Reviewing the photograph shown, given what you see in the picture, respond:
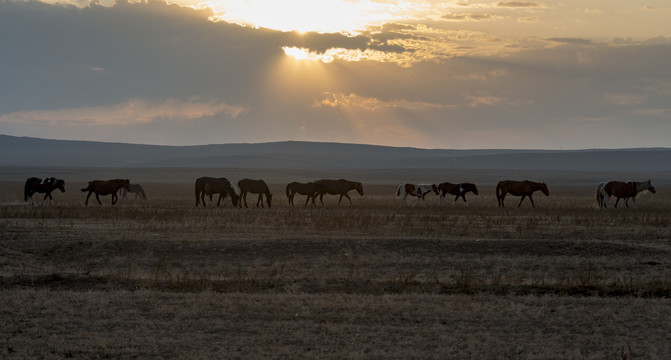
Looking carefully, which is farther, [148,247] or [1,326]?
[148,247]

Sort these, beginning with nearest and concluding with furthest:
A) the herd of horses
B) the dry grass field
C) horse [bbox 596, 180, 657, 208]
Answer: the dry grass field → the herd of horses → horse [bbox 596, 180, 657, 208]

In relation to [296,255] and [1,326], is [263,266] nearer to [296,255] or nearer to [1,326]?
[296,255]

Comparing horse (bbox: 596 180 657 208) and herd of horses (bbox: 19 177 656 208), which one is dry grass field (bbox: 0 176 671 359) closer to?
herd of horses (bbox: 19 177 656 208)

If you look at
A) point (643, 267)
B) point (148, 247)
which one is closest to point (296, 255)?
point (148, 247)

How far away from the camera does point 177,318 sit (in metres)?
10.7

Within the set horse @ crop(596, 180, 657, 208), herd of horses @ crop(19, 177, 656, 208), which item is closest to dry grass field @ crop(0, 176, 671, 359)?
herd of horses @ crop(19, 177, 656, 208)

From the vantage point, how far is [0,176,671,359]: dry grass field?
9242mm

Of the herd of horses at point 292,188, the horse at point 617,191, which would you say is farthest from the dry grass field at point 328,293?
the horse at point 617,191

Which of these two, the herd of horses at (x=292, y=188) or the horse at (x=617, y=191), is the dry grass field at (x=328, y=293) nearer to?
the herd of horses at (x=292, y=188)

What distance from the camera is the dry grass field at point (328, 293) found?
924cm

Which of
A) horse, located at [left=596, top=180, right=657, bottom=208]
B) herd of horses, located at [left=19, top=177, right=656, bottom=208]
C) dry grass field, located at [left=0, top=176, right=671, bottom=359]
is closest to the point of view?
dry grass field, located at [left=0, top=176, right=671, bottom=359]

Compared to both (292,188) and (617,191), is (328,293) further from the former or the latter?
(617,191)

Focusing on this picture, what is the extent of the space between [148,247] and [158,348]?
10474 millimetres

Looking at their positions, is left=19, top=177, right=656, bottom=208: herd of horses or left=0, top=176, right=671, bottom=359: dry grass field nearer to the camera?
left=0, top=176, right=671, bottom=359: dry grass field
